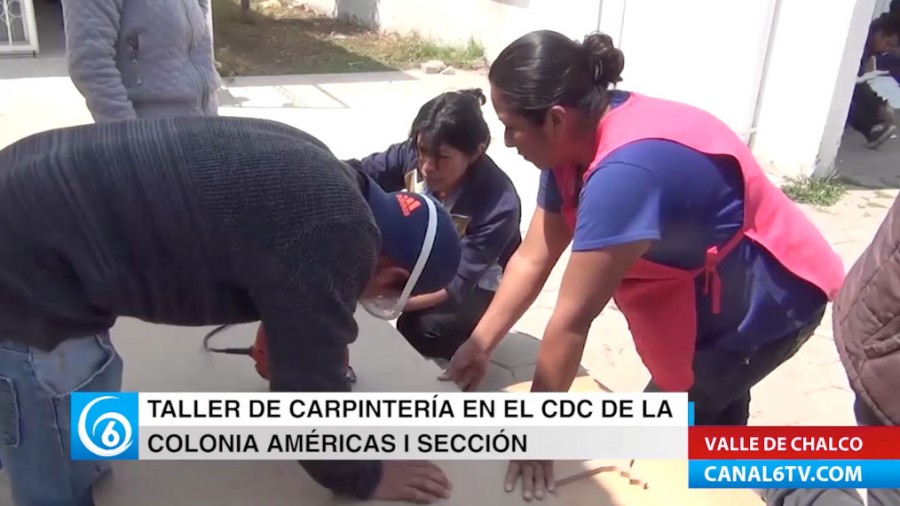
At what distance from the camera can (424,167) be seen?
2.38 metres

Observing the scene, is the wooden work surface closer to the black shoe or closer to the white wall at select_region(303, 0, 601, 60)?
the white wall at select_region(303, 0, 601, 60)

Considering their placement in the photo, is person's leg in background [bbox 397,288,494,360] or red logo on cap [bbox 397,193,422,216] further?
person's leg in background [bbox 397,288,494,360]

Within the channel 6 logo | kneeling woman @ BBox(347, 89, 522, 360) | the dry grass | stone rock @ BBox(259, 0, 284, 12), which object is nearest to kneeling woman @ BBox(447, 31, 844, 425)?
kneeling woman @ BBox(347, 89, 522, 360)

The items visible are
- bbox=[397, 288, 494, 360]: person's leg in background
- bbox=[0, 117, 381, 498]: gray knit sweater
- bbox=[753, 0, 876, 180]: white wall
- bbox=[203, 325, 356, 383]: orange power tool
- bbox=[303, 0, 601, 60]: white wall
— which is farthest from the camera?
bbox=[303, 0, 601, 60]: white wall

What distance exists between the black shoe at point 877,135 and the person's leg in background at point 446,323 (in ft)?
13.4

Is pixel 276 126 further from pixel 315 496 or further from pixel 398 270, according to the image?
pixel 315 496

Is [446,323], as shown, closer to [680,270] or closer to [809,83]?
[680,270]

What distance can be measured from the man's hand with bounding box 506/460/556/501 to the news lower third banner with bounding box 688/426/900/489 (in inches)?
11.0

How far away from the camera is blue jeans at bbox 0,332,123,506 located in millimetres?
1324

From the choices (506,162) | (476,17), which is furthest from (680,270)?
(476,17)

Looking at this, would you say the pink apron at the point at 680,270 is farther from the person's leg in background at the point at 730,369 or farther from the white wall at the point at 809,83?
the white wall at the point at 809,83

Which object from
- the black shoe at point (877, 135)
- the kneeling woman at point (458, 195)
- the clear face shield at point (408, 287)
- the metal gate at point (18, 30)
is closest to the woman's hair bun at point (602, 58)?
the clear face shield at point (408, 287)

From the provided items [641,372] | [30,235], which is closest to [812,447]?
[641,372]

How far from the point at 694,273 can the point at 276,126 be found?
0.83 metres
